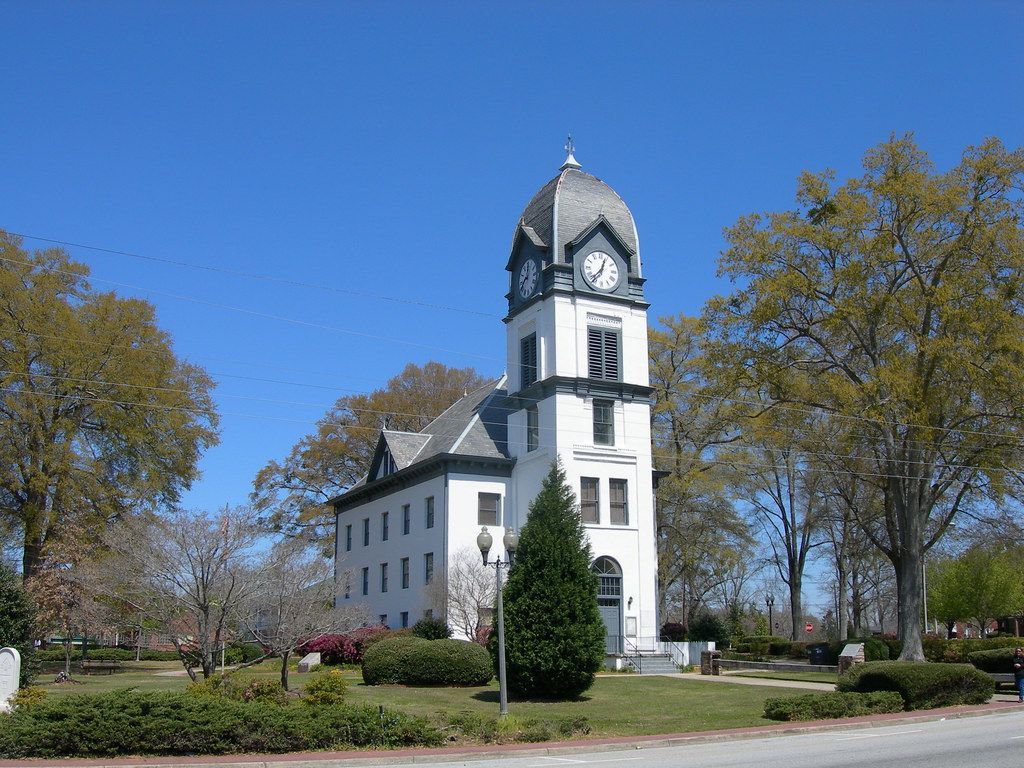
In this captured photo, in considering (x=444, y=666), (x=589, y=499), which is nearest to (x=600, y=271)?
(x=589, y=499)

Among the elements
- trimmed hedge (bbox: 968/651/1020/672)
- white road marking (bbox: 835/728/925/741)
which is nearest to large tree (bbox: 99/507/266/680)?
white road marking (bbox: 835/728/925/741)

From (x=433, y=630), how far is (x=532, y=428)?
10032 millimetres

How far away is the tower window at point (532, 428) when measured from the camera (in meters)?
45.1

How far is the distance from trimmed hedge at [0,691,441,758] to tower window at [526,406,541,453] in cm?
2620

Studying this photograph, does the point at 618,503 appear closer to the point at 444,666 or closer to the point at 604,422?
the point at 604,422

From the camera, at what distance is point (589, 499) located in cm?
4375

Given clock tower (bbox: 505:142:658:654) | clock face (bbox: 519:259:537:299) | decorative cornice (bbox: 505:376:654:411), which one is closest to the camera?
clock tower (bbox: 505:142:658:654)

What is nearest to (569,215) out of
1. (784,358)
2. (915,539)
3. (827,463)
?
(784,358)

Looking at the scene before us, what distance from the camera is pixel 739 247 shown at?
133ft

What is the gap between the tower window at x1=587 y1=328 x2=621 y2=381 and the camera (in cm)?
4516

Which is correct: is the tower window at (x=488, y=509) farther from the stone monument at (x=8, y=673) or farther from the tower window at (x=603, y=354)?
the stone monument at (x=8, y=673)

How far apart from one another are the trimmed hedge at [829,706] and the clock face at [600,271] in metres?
24.3

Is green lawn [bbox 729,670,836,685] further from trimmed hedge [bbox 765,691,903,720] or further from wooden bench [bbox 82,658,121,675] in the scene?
wooden bench [bbox 82,658,121,675]

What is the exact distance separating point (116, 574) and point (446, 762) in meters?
16.9
